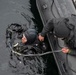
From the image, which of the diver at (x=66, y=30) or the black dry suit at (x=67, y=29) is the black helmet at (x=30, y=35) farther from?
the black dry suit at (x=67, y=29)

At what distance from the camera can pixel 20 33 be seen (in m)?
5.75

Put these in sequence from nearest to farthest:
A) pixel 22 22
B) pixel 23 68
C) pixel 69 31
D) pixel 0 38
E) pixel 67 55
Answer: pixel 69 31, pixel 67 55, pixel 23 68, pixel 0 38, pixel 22 22

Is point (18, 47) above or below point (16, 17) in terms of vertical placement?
below

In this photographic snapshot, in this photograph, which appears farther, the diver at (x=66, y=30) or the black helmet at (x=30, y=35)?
the black helmet at (x=30, y=35)

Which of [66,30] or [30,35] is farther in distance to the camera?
[30,35]

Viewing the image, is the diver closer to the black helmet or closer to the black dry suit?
the black dry suit

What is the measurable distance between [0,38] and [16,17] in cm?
79

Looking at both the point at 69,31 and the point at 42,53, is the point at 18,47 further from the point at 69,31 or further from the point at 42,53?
the point at 69,31

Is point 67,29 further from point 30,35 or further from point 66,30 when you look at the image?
point 30,35

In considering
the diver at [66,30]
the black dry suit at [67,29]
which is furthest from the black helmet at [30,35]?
the black dry suit at [67,29]

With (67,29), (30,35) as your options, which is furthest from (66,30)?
(30,35)

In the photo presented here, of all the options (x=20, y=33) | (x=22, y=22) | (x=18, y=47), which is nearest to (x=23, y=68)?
(x=18, y=47)

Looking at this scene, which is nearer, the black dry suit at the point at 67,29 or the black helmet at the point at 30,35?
the black dry suit at the point at 67,29

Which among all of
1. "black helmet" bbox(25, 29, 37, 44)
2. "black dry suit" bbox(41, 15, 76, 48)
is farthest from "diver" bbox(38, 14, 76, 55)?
"black helmet" bbox(25, 29, 37, 44)
